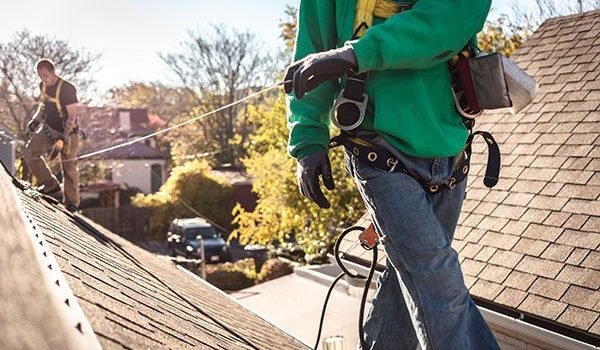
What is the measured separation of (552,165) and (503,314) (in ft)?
4.54

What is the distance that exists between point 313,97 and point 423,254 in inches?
24.7

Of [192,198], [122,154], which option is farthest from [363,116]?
[122,154]

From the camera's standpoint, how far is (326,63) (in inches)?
71.6

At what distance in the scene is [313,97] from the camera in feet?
7.38

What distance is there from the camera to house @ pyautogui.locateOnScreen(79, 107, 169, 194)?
3278 cm

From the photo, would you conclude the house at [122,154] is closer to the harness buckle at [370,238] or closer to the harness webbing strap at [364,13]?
the harness buckle at [370,238]

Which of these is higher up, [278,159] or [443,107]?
[443,107]

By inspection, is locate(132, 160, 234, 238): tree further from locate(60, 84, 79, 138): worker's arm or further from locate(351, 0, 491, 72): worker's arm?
locate(351, 0, 491, 72): worker's arm

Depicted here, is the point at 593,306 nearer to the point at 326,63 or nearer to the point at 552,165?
the point at 552,165

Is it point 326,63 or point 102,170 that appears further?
point 102,170

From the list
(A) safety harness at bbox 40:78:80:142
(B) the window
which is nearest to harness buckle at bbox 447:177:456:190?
(A) safety harness at bbox 40:78:80:142

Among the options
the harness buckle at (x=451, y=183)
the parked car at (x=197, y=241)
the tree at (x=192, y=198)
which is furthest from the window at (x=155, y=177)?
the harness buckle at (x=451, y=183)

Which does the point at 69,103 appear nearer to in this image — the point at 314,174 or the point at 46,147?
the point at 46,147

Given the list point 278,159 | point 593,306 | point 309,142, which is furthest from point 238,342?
point 278,159
